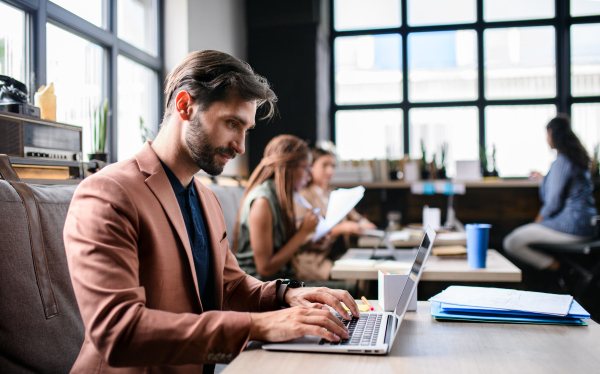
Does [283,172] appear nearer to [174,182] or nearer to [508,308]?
[174,182]

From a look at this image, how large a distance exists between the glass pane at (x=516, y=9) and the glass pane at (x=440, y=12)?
0.52 ft

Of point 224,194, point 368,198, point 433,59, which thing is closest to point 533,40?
point 433,59

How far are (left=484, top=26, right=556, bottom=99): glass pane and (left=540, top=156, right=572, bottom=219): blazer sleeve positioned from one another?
1.44 metres

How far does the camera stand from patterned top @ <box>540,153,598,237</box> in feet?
12.2

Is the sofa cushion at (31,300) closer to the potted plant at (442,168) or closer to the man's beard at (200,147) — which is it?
the man's beard at (200,147)

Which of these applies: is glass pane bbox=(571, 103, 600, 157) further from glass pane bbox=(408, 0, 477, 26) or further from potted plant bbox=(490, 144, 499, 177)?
glass pane bbox=(408, 0, 477, 26)

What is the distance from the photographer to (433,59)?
526 cm

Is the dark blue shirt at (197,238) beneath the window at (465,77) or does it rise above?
beneath

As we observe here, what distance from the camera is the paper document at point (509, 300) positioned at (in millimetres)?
1129

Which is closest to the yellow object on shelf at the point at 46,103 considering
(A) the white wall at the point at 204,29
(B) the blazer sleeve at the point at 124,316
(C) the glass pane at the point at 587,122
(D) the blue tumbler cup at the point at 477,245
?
(B) the blazer sleeve at the point at 124,316

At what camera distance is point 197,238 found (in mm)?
1245

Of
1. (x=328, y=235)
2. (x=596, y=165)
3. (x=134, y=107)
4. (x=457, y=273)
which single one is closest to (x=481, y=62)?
(x=596, y=165)

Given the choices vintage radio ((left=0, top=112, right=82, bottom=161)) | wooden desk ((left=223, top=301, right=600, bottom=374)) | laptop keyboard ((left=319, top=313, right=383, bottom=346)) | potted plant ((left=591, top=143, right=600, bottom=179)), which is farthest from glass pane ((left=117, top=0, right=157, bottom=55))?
potted plant ((left=591, top=143, right=600, bottom=179))

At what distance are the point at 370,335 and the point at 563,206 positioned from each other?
3.56m
